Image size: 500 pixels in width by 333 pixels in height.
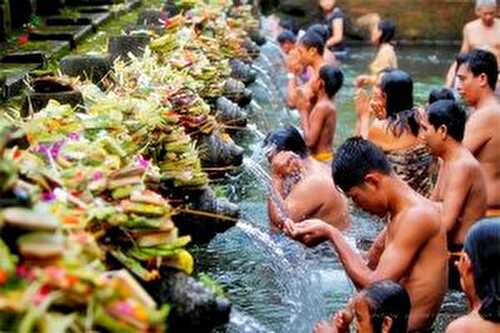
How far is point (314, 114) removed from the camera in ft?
31.7

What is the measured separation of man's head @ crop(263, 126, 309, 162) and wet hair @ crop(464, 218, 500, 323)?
2.54 meters

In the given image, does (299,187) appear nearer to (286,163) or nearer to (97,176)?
(286,163)

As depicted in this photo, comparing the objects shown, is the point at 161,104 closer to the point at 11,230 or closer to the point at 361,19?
the point at 11,230

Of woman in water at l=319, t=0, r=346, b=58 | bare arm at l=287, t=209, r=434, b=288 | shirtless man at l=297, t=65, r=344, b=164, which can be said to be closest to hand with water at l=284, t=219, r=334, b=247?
bare arm at l=287, t=209, r=434, b=288

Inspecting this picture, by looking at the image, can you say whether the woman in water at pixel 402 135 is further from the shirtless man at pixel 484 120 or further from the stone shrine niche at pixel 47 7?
the stone shrine niche at pixel 47 7

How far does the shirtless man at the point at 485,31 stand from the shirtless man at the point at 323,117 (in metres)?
3.47

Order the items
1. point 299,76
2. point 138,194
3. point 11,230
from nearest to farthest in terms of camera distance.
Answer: point 11,230 → point 138,194 → point 299,76

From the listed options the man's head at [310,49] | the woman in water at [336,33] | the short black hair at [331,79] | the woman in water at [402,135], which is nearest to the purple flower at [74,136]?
the woman in water at [402,135]

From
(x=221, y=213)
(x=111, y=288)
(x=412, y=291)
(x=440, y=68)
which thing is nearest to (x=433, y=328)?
(x=412, y=291)

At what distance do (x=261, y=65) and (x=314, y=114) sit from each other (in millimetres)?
5546

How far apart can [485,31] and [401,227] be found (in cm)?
843

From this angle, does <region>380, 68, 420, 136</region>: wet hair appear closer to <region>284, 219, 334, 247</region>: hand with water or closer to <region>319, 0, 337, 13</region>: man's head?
<region>284, 219, 334, 247</region>: hand with water

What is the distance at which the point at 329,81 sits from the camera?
961 centimetres

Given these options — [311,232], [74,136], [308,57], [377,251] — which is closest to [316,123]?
[308,57]
